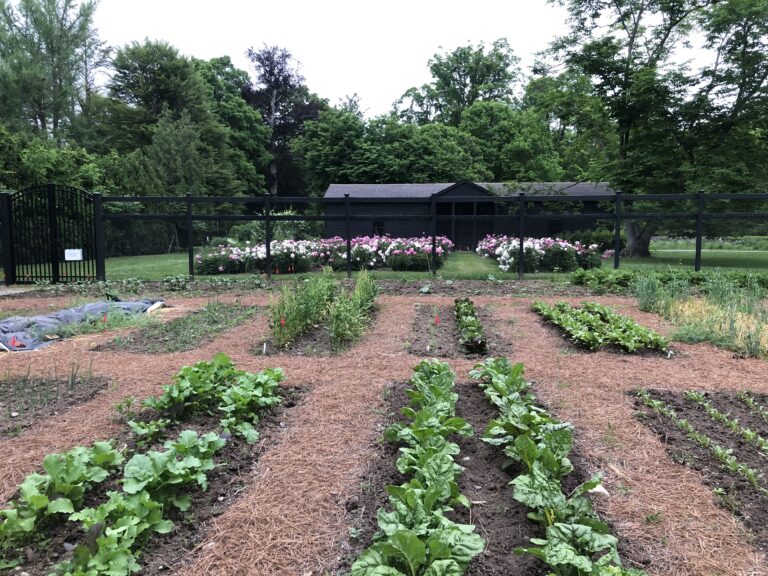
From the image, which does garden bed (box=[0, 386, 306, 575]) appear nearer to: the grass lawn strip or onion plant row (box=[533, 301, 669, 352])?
the grass lawn strip

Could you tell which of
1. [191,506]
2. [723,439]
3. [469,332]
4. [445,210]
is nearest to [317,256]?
[469,332]

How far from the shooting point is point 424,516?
74.0 inches

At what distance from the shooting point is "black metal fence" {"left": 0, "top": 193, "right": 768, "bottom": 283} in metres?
10.2

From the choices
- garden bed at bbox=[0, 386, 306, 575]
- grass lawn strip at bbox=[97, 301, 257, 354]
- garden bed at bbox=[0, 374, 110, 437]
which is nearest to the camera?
garden bed at bbox=[0, 386, 306, 575]

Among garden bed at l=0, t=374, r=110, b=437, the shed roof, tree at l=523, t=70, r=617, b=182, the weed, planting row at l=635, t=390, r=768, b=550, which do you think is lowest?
the weed

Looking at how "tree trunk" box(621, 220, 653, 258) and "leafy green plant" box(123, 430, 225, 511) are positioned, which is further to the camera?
"tree trunk" box(621, 220, 653, 258)

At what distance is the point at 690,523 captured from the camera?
2111 mm

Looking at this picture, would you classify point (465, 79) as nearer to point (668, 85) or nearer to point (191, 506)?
point (668, 85)

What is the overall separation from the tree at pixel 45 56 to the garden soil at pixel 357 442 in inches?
1051

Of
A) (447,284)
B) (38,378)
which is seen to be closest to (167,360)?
(38,378)

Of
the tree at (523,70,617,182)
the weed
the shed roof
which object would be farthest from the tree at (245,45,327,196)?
the weed

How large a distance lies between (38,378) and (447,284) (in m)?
6.75

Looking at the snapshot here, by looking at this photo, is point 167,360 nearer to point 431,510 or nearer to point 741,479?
point 431,510

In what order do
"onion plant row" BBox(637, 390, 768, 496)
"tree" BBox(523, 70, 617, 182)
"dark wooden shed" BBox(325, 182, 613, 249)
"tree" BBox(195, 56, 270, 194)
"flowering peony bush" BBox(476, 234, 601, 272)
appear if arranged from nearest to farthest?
"onion plant row" BBox(637, 390, 768, 496)
"flowering peony bush" BBox(476, 234, 601, 272)
"tree" BBox(523, 70, 617, 182)
"dark wooden shed" BBox(325, 182, 613, 249)
"tree" BBox(195, 56, 270, 194)
